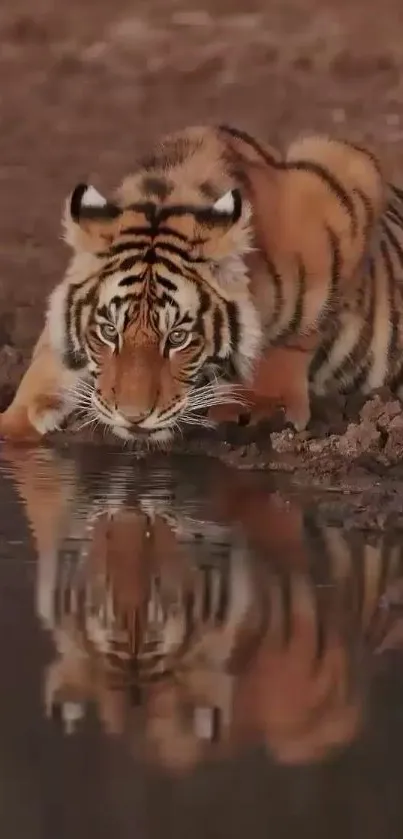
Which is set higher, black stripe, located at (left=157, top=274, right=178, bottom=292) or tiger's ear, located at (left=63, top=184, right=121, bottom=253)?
tiger's ear, located at (left=63, top=184, right=121, bottom=253)

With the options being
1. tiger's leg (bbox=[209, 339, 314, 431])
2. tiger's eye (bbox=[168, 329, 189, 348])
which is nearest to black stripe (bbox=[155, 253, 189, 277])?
tiger's eye (bbox=[168, 329, 189, 348])

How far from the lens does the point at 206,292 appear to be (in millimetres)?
1847

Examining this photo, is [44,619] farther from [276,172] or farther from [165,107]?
[165,107]

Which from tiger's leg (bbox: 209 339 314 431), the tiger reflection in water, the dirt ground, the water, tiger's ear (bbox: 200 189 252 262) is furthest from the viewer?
the dirt ground

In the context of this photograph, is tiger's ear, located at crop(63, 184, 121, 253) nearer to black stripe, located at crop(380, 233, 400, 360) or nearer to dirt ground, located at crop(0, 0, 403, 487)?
dirt ground, located at crop(0, 0, 403, 487)

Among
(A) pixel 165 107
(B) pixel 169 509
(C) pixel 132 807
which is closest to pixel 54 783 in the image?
(C) pixel 132 807

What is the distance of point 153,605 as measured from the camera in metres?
0.96

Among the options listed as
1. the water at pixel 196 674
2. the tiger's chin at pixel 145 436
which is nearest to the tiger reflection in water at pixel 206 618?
the water at pixel 196 674

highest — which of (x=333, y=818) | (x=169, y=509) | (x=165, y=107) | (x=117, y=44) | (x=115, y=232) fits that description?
(x=117, y=44)

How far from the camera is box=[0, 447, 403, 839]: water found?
63 centimetres

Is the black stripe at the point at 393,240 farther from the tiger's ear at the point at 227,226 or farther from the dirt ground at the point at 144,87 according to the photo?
the tiger's ear at the point at 227,226

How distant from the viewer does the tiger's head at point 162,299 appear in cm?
179

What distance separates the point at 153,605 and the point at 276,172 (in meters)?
1.19

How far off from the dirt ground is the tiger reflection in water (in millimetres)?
1062
